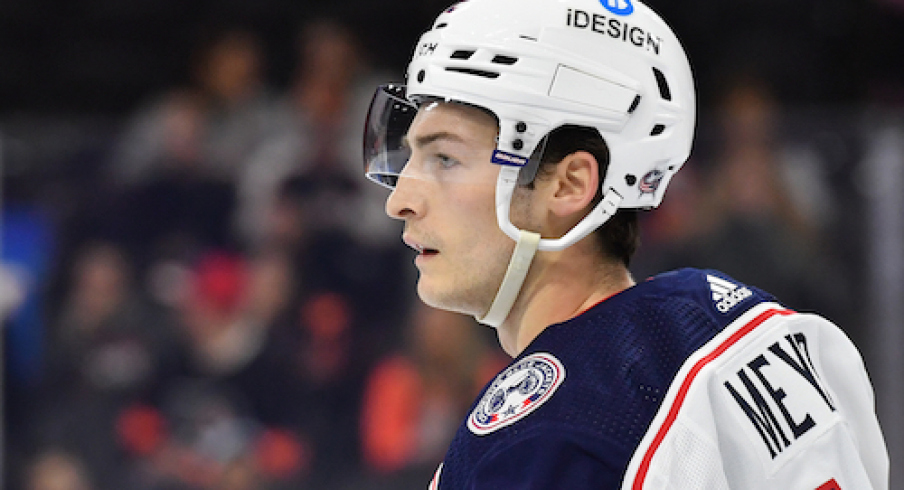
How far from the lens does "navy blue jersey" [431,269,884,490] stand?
1.38 metres

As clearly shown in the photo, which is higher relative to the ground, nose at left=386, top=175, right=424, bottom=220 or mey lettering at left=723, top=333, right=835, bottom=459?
nose at left=386, top=175, right=424, bottom=220

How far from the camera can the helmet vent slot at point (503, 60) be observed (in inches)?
68.7

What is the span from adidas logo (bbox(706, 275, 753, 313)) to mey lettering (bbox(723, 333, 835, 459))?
96mm

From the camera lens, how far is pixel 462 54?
1786mm

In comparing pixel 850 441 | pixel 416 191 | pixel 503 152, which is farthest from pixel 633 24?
pixel 850 441

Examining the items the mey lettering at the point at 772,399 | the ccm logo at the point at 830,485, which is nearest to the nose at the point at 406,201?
the mey lettering at the point at 772,399

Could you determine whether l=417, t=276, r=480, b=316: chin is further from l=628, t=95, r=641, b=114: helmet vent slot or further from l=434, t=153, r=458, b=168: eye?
l=628, t=95, r=641, b=114: helmet vent slot

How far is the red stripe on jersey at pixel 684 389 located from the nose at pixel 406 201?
1.88 feet

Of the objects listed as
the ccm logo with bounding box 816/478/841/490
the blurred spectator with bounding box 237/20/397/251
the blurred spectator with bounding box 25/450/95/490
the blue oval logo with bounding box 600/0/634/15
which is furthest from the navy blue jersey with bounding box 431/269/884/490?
the blurred spectator with bounding box 25/450/95/490

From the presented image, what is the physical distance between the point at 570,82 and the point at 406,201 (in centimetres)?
36

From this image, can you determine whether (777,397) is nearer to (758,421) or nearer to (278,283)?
(758,421)

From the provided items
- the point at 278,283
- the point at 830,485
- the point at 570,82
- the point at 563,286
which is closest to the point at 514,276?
the point at 563,286

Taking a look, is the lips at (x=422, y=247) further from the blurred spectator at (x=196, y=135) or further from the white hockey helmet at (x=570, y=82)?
the blurred spectator at (x=196, y=135)

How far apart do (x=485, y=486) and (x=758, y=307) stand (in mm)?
566
